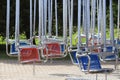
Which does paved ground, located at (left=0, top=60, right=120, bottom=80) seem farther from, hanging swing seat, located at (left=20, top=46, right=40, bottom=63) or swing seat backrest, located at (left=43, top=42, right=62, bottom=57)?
swing seat backrest, located at (left=43, top=42, right=62, bottom=57)

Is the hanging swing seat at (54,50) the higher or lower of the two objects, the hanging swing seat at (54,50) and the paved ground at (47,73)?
the higher

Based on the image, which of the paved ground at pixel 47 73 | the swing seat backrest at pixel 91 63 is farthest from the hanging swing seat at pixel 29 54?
the swing seat backrest at pixel 91 63

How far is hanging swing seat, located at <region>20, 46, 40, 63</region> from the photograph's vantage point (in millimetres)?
10070

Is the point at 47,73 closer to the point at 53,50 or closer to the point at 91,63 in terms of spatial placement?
the point at 53,50

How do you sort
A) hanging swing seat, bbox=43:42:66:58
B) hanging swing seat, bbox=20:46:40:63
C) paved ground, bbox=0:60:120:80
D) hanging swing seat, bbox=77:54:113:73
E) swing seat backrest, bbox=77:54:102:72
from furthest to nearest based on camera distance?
hanging swing seat, bbox=43:42:66:58
paved ground, bbox=0:60:120:80
hanging swing seat, bbox=20:46:40:63
swing seat backrest, bbox=77:54:102:72
hanging swing seat, bbox=77:54:113:73

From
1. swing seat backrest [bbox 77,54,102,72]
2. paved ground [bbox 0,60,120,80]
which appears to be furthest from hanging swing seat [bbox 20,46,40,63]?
swing seat backrest [bbox 77,54,102,72]

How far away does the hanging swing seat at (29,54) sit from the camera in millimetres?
10070

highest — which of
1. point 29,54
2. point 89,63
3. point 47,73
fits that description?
point 89,63

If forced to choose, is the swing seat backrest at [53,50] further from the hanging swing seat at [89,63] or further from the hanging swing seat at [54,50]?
the hanging swing seat at [89,63]

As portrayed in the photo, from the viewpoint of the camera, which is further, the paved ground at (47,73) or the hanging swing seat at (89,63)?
the paved ground at (47,73)

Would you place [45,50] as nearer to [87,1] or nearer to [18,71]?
[18,71]

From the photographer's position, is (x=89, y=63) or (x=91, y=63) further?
(x=91, y=63)

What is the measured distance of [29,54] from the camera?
33.4ft

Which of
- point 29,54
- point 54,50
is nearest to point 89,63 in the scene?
point 29,54
